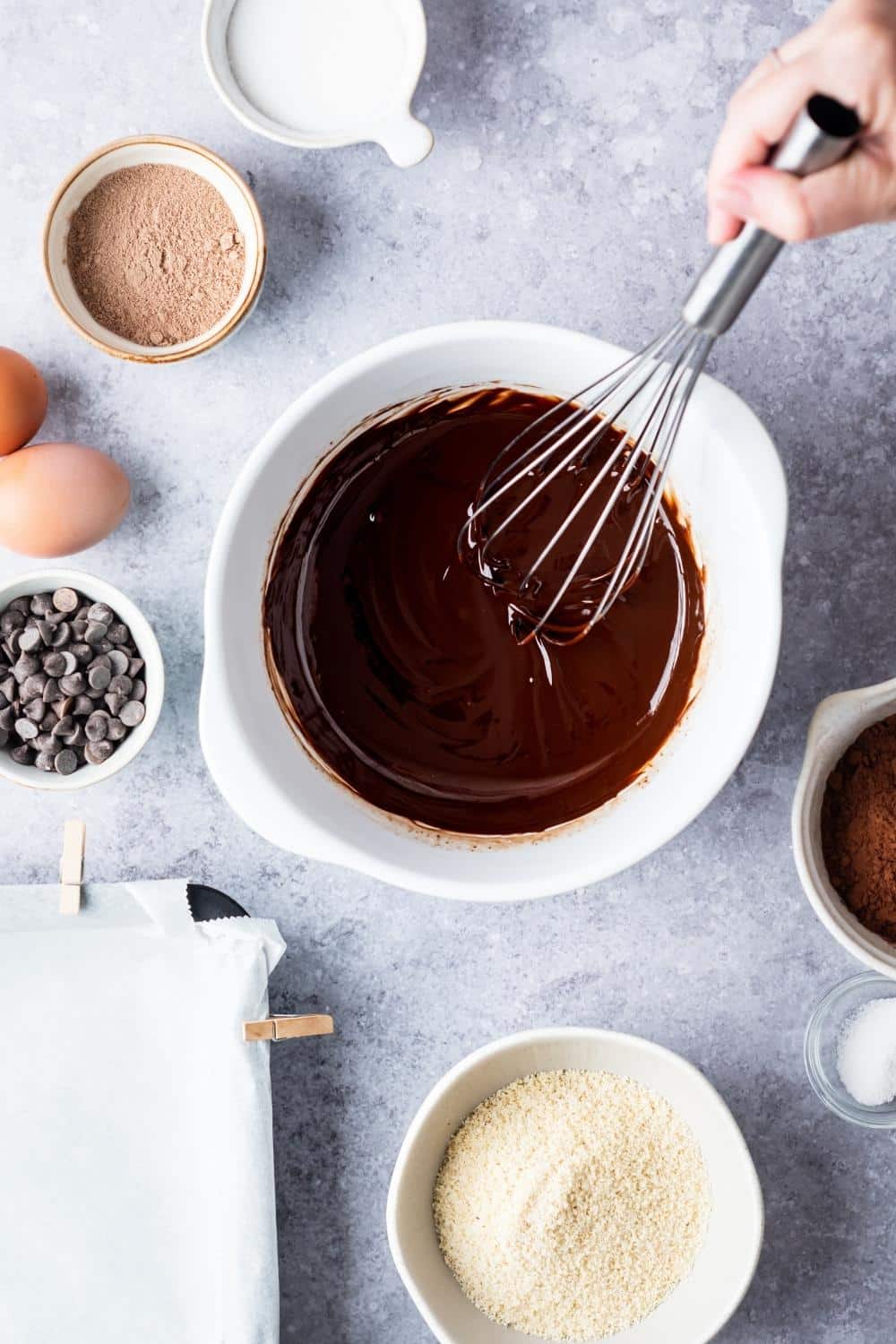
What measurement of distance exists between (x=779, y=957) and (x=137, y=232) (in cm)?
81

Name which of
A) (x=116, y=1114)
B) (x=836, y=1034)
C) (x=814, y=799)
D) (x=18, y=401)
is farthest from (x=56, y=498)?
(x=836, y=1034)

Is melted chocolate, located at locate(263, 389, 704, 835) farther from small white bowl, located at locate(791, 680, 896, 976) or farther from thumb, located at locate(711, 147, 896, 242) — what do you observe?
thumb, located at locate(711, 147, 896, 242)

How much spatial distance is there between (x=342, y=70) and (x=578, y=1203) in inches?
37.3

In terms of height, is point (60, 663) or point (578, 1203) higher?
point (60, 663)

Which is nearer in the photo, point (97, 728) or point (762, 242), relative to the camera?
point (762, 242)

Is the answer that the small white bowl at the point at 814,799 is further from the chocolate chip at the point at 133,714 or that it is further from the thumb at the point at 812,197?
the chocolate chip at the point at 133,714

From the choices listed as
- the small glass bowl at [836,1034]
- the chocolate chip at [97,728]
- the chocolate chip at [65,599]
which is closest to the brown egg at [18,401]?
the chocolate chip at [65,599]

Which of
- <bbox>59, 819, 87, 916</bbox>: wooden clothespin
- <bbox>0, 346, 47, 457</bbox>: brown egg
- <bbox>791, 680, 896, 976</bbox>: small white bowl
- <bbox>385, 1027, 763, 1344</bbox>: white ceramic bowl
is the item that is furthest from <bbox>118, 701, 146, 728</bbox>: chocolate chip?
<bbox>791, 680, 896, 976</bbox>: small white bowl

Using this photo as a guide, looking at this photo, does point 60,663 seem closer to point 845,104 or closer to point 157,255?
point 157,255

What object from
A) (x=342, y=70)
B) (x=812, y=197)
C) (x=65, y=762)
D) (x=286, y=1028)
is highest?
(x=812, y=197)

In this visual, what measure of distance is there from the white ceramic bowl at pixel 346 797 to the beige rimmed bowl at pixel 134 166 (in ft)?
0.49

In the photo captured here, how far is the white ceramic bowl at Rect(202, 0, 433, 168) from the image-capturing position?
971 millimetres

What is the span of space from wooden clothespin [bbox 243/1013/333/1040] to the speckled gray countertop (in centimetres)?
4

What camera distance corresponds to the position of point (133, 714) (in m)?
1.01
